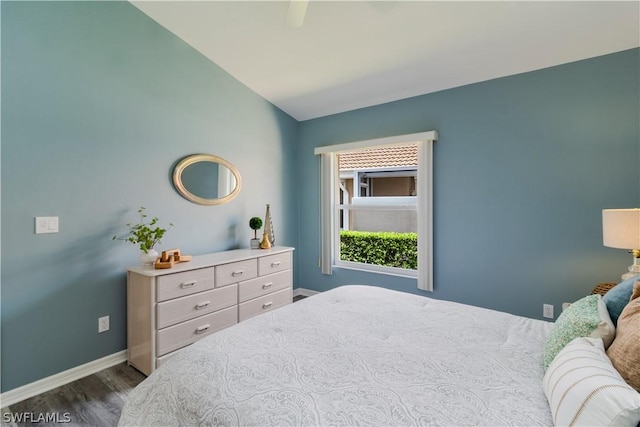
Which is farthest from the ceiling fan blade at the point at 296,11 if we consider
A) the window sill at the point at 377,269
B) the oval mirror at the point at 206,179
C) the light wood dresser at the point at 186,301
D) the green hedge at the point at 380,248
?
the window sill at the point at 377,269

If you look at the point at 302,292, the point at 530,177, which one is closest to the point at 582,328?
the point at 530,177

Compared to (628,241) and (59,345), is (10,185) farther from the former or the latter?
(628,241)

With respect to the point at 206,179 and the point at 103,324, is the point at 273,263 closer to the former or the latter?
the point at 206,179

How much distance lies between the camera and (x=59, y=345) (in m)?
2.12

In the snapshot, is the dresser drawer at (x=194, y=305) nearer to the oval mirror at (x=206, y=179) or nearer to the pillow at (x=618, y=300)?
the oval mirror at (x=206, y=179)

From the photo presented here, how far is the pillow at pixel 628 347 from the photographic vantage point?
815 mm

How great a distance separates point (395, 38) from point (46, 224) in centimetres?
295

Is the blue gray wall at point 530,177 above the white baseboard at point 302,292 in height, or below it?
above

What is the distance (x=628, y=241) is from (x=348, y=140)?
269 cm

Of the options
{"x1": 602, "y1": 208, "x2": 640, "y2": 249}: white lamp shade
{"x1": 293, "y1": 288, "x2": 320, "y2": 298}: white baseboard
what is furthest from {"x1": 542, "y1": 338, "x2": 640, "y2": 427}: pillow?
{"x1": 293, "y1": 288, "x2": 320, "y2": 298}: white baseboard

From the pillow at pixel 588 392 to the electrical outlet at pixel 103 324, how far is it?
2805 mm

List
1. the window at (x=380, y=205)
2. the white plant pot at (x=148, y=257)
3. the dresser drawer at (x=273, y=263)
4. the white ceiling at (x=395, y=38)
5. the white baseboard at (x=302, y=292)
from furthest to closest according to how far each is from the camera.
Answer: the white baseboard at (x=302, y=292)
the window at (x=380, y=205)
the dresser drawer at (x=273, y=263)
the white plant pot at (x=148, y=257)
the white ceiling at (x=395, y=38)

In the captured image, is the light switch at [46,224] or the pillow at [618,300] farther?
the light switch at [46,224]

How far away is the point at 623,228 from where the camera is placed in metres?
1.87
